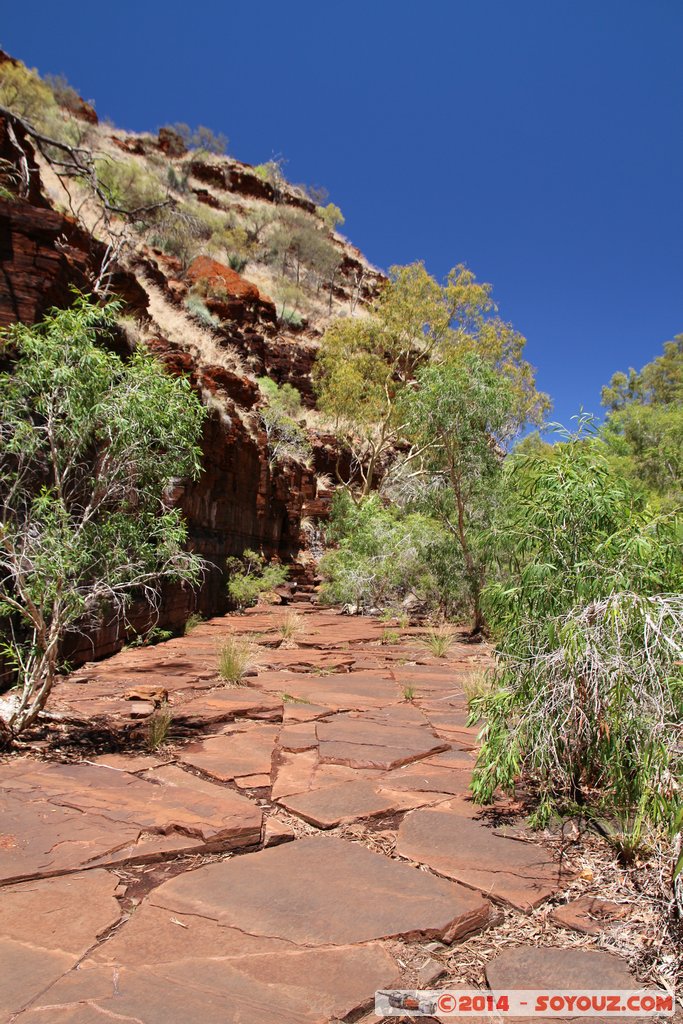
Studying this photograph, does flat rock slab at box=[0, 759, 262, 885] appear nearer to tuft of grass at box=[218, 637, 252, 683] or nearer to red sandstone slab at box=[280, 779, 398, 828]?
red sandstone slab at box=[280, 779, 398, 828]

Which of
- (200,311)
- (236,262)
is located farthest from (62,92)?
(200,311)

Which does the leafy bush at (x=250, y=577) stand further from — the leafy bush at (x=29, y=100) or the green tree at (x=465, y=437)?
the leafy bush at (x=29, y=100)

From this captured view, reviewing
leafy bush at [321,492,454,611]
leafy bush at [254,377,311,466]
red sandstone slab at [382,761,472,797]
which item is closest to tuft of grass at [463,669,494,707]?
red sandstone slab at [382,761,472,797]

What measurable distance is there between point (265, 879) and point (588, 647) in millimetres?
1840

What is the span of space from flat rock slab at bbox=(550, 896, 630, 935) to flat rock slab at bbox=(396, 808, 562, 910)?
0.38 feet

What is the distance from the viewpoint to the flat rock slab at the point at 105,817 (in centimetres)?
310

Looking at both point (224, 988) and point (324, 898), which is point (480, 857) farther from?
point (224, 988)

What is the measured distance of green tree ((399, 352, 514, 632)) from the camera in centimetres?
1121

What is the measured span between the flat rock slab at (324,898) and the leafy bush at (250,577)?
37.0 ft

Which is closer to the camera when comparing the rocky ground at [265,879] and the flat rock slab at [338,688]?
the rocky ground at [265,879]

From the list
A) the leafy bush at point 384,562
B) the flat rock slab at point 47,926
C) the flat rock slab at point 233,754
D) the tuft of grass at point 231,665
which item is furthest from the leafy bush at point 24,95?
the flat rock slab at point 47,926

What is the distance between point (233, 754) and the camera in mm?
4891

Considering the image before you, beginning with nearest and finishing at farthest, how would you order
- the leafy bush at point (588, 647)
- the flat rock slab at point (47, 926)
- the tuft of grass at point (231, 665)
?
the flat rock slab at point (47, 926) < the leafy bush at point (588, 647) < the tuft of grass at point (231, 665)

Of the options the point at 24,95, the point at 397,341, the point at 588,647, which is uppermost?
the point at 24,95
